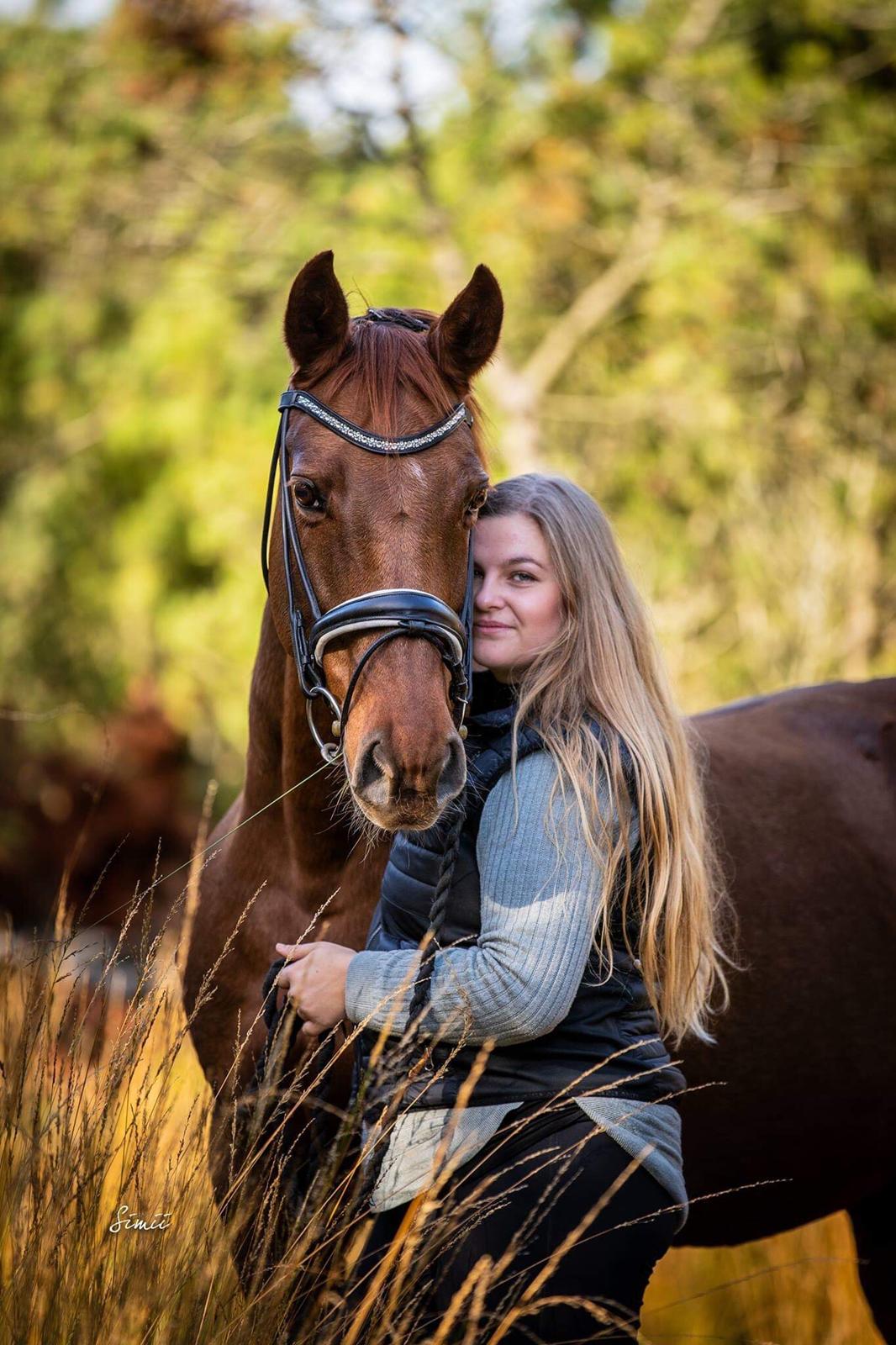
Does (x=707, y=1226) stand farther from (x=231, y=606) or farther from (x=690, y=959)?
(x=231, y=606)

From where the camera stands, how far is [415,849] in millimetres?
2080

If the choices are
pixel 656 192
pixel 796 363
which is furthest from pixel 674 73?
pixel 796 363

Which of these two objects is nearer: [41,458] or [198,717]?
[198,717]

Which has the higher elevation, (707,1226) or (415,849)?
(415,849)

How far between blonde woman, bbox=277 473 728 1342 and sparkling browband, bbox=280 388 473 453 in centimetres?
33

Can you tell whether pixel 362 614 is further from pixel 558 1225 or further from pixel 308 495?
pixel 558 1225

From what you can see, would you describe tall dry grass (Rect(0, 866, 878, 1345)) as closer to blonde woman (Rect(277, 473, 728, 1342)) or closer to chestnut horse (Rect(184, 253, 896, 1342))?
blonde woman (Rect(277, 473, 728, 1342))

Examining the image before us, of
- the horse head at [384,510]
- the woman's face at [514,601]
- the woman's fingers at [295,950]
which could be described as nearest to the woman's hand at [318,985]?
the woman's fingers at [295,950]

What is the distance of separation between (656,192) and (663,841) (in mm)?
10272

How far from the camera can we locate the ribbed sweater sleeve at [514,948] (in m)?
1.82

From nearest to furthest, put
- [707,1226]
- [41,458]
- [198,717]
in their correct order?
[707,1226] < [198,717] < [41,458]

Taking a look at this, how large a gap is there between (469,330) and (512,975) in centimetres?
135

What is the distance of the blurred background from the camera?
1039 cm

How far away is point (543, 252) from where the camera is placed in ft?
39.5
